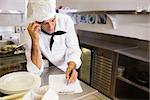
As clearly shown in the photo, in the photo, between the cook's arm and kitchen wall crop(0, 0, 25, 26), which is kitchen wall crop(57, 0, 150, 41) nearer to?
kitchen wall crop(0, 0, 25, 26)

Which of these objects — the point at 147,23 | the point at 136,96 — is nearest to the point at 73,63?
the point at 136,96

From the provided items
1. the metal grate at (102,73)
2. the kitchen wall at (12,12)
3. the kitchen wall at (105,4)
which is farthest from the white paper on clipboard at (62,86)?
the kitchen wall at (12,12)

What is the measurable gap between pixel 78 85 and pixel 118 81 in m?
0.97

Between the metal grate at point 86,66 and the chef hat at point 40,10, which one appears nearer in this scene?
the chef hat at point 40,10

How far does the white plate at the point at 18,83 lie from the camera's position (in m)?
0.91

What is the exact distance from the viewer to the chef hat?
126 centimetres

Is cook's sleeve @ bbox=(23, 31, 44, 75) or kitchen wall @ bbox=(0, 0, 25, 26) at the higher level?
kitchen wall @ bbox=(0, 0, 25, 26)

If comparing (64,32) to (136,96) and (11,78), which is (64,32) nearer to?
(11,78)

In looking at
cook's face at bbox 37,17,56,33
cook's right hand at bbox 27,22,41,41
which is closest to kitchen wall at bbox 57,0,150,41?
cook's face at bbox 37,17,56,33

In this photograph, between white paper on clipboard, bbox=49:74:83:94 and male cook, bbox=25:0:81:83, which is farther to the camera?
male cook, bbox=25:0:81:83

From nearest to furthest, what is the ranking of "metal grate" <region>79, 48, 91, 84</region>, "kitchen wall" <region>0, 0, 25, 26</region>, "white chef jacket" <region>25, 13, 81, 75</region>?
"white chef jacket" <region>25, 13, 81, 75</region> → "metal grate" <region>79, 48, 91, 84</region> → "kitchen wall" <region>0, 0, 25, 26</region>

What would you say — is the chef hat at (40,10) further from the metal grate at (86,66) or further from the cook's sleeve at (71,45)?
the metal grate at (86,66)

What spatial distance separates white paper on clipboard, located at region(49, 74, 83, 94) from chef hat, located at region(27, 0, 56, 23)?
1.45 ft

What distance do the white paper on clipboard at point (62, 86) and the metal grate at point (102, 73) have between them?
99 centimetres
